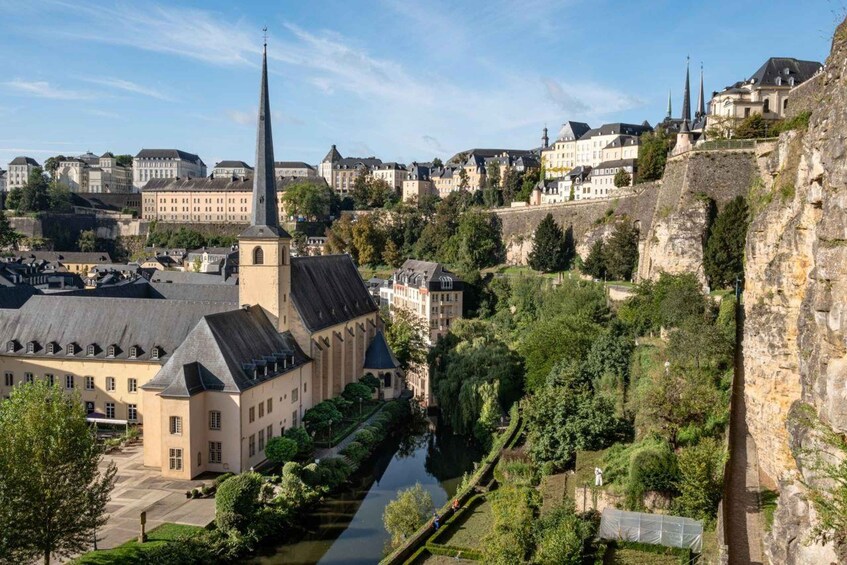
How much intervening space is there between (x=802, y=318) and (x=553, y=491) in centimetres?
1633

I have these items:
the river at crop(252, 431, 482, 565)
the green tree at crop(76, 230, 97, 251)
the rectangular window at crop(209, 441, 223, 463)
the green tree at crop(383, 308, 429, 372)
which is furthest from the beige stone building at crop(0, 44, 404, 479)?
the green tree at crop(76, 230, 97, 251)

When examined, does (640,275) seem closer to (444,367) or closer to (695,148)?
(695,148)

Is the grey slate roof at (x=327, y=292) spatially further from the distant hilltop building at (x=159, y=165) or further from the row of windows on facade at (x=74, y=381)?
the distant hilltop building at (x=159, y=165)

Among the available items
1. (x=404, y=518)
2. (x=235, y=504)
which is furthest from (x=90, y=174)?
(x=404, y=518)

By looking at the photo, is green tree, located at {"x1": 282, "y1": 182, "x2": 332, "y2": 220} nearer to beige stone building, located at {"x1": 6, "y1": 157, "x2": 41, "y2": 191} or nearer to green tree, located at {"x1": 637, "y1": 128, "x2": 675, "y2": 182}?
green tree, located at {"x1": 637, "y1": 128, "x2": 675, "y2": 182}

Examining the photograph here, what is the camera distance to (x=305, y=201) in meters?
115

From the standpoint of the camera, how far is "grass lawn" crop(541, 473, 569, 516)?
25.3 meters

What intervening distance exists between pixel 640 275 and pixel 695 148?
9510mm

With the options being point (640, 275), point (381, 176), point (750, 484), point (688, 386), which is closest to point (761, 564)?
point (750, 484)

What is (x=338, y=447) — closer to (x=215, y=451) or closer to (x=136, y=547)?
(x=215, y=451)

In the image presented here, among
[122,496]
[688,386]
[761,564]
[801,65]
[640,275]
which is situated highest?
[801,65]

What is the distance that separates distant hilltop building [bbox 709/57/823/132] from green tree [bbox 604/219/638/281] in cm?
1086

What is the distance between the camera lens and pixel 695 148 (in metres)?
48.8

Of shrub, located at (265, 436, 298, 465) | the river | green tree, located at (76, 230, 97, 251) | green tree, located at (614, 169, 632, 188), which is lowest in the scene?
the river
